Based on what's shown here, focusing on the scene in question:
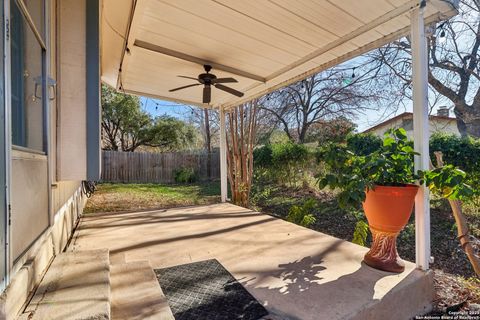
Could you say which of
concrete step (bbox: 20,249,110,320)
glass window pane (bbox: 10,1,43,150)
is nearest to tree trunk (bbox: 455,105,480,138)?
concrete step (bbox: 20,249,110,320)

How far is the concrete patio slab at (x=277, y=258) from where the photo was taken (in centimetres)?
151

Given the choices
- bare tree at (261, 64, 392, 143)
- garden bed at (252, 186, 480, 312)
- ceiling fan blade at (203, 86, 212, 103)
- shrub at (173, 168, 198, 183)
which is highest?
bare tree at (261, 64, 392, 143)

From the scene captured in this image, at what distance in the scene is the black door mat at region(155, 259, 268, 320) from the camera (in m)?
1.37

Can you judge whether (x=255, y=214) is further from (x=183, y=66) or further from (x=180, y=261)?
(x=183, y=66)

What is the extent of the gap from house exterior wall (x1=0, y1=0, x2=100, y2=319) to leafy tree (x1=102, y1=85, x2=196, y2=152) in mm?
9926

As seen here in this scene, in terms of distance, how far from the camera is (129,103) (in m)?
11.3

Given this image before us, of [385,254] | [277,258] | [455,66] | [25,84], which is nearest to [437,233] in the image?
[385,254]

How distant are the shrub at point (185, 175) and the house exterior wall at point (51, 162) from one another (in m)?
8.02

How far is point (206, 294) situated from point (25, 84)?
1.54 metres

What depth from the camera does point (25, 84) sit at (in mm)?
1295

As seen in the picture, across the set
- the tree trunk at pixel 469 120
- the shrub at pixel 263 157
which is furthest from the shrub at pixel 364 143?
the tree trunk at pixel 469 120

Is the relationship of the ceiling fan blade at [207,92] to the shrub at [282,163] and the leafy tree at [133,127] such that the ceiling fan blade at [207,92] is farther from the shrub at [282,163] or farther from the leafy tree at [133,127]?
the leafy tree at [133,127]

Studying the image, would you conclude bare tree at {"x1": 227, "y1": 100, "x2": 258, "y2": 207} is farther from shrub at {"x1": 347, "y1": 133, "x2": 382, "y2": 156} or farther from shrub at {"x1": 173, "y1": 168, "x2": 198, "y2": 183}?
shrub at {"x1": 173, "y1": 168, "x2": 198, "y2": 183}

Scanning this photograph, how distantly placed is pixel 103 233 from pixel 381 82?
381 inches
